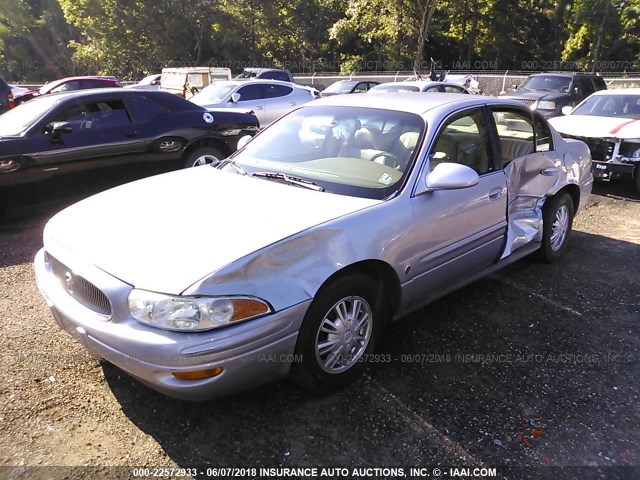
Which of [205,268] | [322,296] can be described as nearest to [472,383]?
[322,296]

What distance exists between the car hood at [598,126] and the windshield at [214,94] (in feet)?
22.9

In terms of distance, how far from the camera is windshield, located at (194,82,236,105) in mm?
11336

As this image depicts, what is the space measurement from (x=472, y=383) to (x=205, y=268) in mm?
1814

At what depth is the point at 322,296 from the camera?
8.70 feet

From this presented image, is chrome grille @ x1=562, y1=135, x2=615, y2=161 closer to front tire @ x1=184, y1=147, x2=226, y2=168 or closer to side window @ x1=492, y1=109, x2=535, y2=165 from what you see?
side window @ x1=492, y1=109, x2=535, y2=165

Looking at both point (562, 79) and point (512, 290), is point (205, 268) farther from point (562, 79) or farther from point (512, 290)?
point (562, 79)

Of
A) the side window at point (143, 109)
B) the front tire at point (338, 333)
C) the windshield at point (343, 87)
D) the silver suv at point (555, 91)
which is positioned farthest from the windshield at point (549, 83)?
the front tire at point (338, 333)

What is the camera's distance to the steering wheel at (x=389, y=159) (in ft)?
10.8

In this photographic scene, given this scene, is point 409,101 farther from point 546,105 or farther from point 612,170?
point 546,105

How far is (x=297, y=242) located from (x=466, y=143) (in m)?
1.86

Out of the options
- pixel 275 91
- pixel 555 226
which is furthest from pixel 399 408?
pixel 275 91

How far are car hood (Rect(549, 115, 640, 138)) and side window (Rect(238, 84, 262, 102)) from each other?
6.55 m

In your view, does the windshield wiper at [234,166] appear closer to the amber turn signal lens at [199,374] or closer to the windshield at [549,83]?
the amber turn signal lens at [199,374]

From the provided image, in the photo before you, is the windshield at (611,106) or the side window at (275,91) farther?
the side window at (275,91)
